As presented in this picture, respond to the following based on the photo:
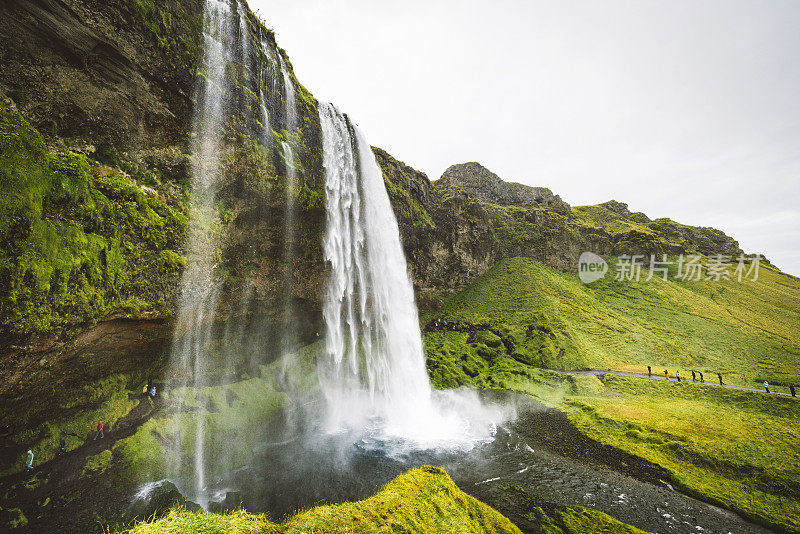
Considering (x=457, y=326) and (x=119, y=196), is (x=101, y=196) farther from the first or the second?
(x=457, y=326)

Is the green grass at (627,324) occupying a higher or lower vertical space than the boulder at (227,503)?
higher

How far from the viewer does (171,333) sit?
14.6 meters

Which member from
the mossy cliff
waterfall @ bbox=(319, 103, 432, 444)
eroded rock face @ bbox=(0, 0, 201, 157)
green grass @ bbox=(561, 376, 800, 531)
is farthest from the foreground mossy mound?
eroded rock face @ bbox=(0, 0, 201, 157)

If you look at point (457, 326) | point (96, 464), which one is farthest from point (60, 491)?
point (457, 326)

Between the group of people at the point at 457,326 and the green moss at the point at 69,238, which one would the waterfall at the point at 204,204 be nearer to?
the green moss at the point at 69,238

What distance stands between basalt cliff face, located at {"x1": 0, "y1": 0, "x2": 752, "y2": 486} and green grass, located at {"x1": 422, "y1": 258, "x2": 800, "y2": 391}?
20066 mm

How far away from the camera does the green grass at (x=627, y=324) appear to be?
100ft

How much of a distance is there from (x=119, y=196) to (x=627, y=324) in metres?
54.4

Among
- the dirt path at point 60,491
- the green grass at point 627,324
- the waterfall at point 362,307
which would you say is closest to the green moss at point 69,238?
the dirt path at point 60,491

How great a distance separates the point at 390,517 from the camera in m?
5.18

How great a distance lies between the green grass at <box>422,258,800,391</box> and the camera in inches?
1205

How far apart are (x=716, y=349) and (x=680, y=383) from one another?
19.8m

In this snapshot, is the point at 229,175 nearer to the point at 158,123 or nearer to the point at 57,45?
the point at 158,123

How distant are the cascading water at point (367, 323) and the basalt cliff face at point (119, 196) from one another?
173cm
